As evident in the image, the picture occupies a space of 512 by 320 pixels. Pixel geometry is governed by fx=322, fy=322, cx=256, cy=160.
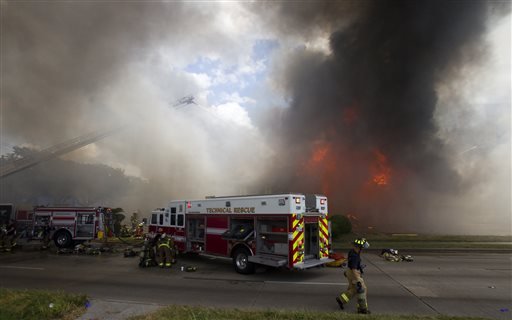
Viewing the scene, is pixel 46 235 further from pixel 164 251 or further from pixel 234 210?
pixel 234 210

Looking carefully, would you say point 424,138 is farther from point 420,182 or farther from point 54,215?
point 54,215

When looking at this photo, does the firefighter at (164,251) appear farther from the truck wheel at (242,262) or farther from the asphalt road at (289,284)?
the truck wheel at (242,262)

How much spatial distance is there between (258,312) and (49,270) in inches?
383

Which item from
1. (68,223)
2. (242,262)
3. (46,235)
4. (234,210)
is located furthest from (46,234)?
(242,262)

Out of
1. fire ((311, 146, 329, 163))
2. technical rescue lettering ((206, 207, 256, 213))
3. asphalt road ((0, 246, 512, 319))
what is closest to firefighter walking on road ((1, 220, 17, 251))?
asphalt road ((0, 246, 512, 319))

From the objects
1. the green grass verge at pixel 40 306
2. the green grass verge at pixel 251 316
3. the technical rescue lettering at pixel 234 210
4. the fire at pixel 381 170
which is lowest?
the green grass verge at pixel 40 306

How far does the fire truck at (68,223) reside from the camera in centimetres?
1783

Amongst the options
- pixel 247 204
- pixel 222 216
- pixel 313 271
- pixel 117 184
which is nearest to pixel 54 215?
pixel 222 216

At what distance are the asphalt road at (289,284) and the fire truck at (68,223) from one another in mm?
3852

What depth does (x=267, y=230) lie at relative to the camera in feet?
35.1

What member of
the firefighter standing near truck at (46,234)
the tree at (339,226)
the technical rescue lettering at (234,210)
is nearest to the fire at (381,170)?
the tree at (339,226)

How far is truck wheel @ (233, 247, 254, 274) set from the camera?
10.7 meters

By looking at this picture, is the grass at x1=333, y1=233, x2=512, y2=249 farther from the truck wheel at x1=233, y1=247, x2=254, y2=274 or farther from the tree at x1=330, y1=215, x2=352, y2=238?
the truck wheel at x1=233, y1=247, x2=254, y2=274

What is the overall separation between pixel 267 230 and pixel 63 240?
1342 centimetres
